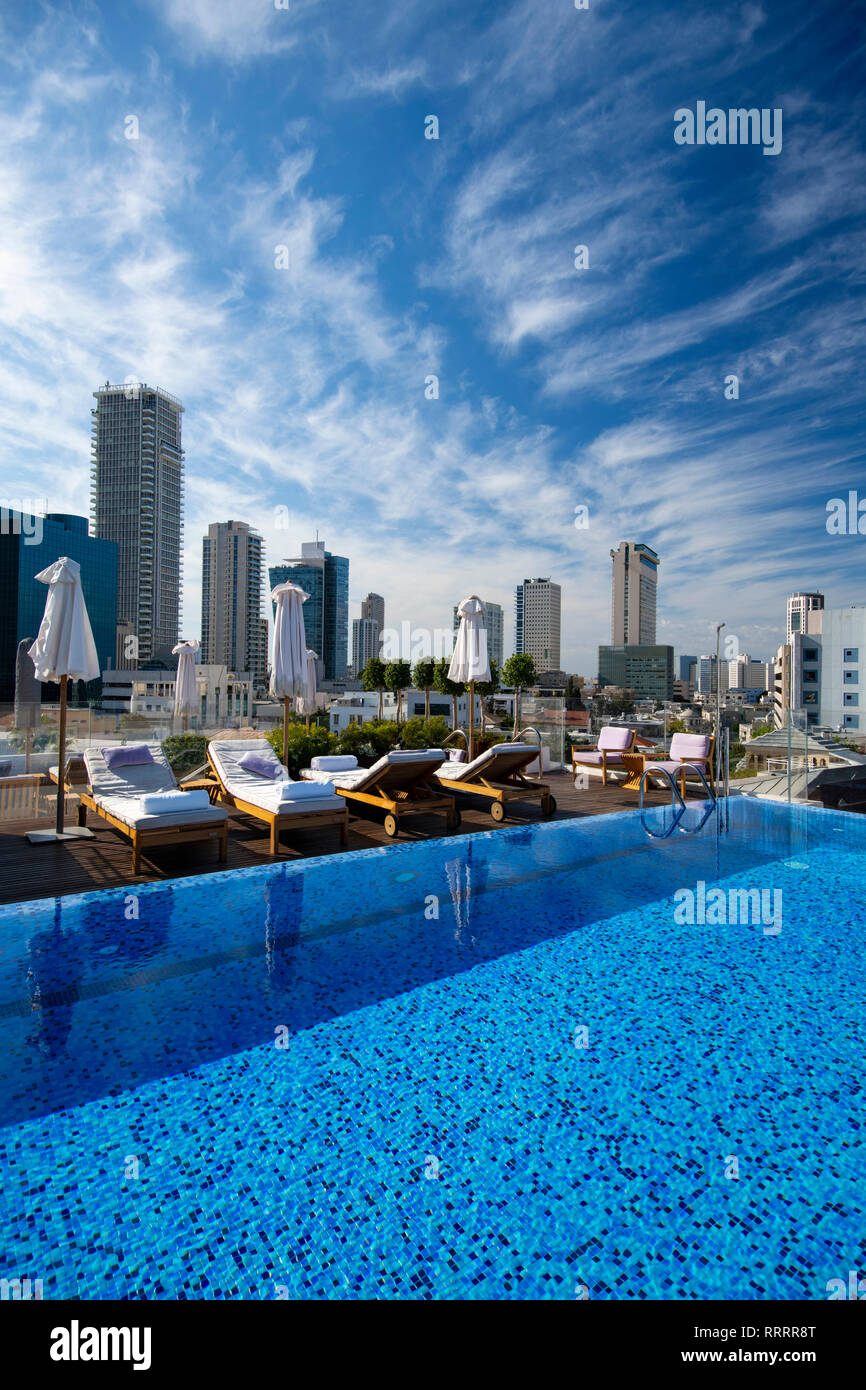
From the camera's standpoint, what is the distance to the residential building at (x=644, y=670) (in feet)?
367

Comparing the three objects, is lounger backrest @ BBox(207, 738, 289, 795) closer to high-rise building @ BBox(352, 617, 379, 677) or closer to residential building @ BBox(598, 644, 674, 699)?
high-rise building @ BBox(352, 617, 379, 677)

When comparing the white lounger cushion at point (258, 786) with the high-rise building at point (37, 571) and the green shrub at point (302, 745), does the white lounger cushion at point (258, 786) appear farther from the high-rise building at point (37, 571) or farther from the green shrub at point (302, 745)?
the high-rise building at point (37, 571)

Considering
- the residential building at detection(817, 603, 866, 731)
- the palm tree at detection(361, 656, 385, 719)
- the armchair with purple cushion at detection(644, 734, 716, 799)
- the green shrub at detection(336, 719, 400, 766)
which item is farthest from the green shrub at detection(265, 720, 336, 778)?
the residential building at detection(817, 603, 866, 731)

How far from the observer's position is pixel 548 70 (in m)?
9.68

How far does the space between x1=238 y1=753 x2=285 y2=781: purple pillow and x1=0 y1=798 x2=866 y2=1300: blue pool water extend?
2505 millimetres

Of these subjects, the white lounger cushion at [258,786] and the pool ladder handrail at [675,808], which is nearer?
the white lounger cushion at [258,786]

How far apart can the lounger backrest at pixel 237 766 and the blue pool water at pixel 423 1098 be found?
7.09 feet

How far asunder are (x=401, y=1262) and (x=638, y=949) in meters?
2.89

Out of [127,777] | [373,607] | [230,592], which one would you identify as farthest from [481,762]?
[230,592]

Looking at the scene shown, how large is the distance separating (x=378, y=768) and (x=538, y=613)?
128 m

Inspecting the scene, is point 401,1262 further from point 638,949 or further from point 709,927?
point 709,927

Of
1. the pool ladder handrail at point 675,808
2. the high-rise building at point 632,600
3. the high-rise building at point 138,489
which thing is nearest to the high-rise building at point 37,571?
the high-rise building at point 138,489

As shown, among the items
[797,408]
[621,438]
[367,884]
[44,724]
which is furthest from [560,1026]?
[797,408]

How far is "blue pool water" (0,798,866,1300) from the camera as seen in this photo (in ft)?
6.65
